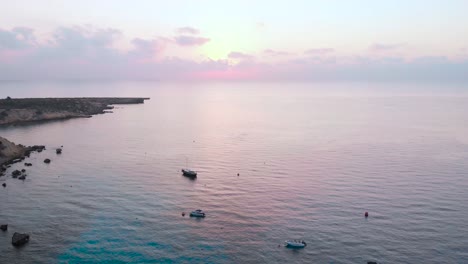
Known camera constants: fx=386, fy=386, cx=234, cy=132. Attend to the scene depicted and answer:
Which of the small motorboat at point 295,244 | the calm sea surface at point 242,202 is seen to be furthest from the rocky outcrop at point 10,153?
the small motorboat at point 295,244

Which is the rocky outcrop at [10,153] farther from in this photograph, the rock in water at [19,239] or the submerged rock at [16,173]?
the rock in water at [19,239]

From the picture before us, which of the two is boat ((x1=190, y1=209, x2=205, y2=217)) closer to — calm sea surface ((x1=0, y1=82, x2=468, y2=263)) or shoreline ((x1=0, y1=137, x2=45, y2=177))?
calm sea surface ((x1=0, y1=82, x2=468, y2=263))

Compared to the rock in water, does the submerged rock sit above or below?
above

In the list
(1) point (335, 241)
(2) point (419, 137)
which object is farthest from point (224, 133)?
(1) point (335, 241)

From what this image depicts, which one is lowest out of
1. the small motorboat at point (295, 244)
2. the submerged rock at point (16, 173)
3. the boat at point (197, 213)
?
the small motorboat at point (295, 244)

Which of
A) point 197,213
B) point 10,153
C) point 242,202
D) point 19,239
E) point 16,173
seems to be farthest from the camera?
point 10,153

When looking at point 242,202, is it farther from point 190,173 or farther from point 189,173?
point 189,173

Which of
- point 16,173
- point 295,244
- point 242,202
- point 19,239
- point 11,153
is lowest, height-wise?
point 19,239

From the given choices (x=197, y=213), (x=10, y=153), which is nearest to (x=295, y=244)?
(x=197, y=213)

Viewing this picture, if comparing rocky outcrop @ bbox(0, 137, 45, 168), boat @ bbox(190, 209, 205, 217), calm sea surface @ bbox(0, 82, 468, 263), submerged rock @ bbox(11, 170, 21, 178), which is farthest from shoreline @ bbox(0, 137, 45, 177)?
boat @ bbox(190, 209, 205, 217)
